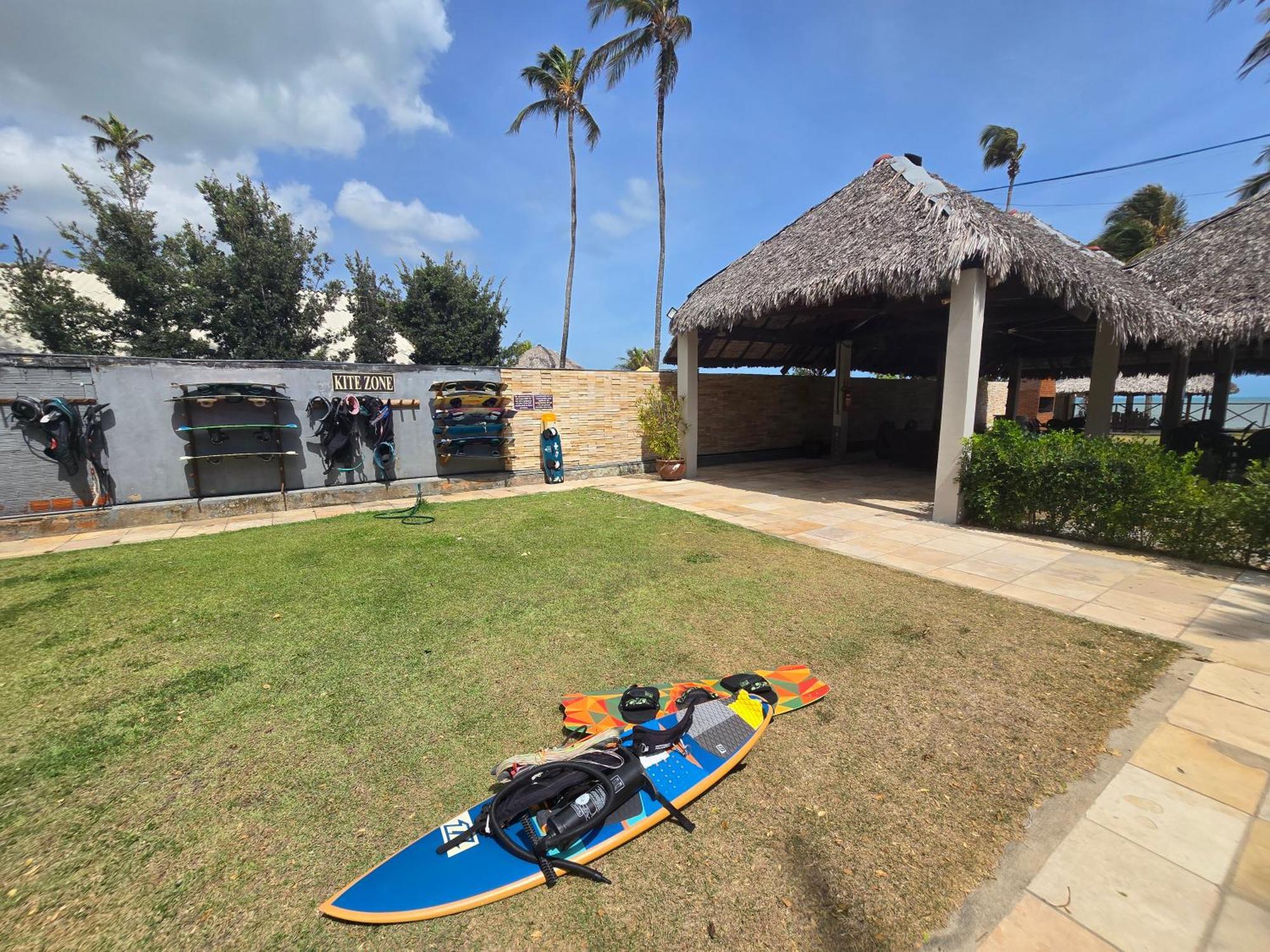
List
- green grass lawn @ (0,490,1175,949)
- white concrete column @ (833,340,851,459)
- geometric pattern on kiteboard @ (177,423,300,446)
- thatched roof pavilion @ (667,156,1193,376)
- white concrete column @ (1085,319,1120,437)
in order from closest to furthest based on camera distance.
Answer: green grass lawn @ (0,490,1175,949) < thatched roof pavilion @ (667,156,1193,376) < geometric pattern on kiteboard @ (177,423,300,446) < white concrete column @ (1085,319,1120,437) < white concrete column @ (833,340,851,459)

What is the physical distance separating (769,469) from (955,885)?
11179 mm

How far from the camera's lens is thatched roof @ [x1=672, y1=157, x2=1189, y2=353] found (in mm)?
6543

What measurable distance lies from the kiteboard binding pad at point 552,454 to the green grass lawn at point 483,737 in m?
5.50

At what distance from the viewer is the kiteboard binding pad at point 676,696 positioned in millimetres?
2637

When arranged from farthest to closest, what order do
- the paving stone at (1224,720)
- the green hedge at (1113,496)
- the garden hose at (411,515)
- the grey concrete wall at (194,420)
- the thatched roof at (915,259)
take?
the garden hose at (411,515)
the grey concrete wall at (194,420)
the thatched roof at (915,259)
the green hedge at (1113,496)
the paving stone at (1224,720)

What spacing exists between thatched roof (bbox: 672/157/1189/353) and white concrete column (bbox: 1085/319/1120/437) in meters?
0.96

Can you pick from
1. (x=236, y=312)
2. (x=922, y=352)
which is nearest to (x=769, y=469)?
(x=922, y=352)

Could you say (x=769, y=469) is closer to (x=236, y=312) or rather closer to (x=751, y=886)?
(x=751, y=886)

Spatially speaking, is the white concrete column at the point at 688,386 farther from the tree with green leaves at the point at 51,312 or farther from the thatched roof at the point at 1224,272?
the tree with green leaves at the point at 51,312

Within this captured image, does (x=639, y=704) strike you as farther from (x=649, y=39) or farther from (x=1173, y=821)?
(x=649, y=39)

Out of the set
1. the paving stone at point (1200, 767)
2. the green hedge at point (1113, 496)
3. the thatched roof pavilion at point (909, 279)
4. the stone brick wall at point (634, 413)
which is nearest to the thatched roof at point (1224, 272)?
the thatched roof pavilion at point (909, 279)

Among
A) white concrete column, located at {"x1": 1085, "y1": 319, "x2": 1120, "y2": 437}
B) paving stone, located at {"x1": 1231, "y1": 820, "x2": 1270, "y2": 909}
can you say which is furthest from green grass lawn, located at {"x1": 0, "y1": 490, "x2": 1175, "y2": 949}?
white concrete column, located at {"x1": 1085, "y1": 319, "x2": 1120, "y2": 437}

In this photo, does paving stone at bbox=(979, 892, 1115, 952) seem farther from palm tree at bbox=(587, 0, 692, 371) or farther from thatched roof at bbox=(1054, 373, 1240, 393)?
thatched roof at bbox=(1054, 373, 1240, 393)

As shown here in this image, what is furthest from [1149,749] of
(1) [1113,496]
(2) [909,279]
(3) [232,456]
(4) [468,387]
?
(3) [232,456]
